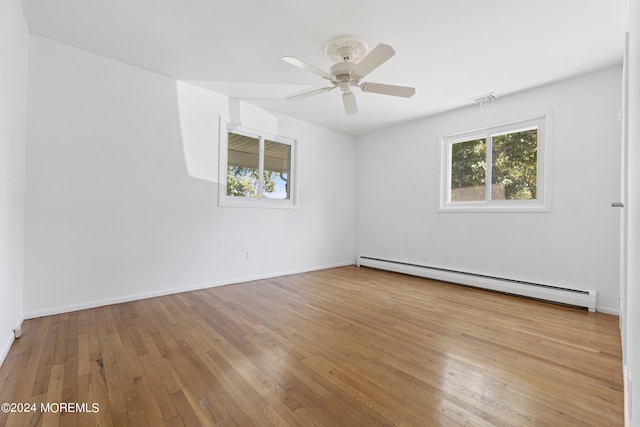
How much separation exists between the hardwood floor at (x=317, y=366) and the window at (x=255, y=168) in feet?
5.32

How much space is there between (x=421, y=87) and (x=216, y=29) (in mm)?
2282

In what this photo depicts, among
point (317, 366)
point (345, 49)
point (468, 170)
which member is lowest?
point (317, 366)

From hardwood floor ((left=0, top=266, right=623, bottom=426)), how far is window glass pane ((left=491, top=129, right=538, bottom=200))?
1.40 meters

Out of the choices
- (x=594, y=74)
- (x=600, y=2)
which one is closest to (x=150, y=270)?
(x=600, y=2)

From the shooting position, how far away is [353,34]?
2.29 metres

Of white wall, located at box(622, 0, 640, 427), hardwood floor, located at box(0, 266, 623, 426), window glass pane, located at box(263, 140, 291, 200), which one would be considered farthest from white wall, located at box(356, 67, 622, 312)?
white wall, located at box(622, 0, 640, 427)

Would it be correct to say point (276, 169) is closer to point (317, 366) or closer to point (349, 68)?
point (349, 68)

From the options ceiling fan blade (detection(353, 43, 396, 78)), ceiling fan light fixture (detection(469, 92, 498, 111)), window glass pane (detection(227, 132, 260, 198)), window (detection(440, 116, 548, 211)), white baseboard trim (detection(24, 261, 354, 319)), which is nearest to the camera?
ceiling fan blade (detection(353, 43, 396, 78))

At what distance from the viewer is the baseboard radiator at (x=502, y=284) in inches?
109

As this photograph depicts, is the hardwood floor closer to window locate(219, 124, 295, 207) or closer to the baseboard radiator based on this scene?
the baseboard radiator

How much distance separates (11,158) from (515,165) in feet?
16.0

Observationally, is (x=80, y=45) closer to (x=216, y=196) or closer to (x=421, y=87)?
(x=216, y=196)

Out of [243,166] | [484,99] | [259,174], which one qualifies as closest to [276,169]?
[259,174]

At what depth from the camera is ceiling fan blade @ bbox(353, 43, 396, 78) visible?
76.2 inches
